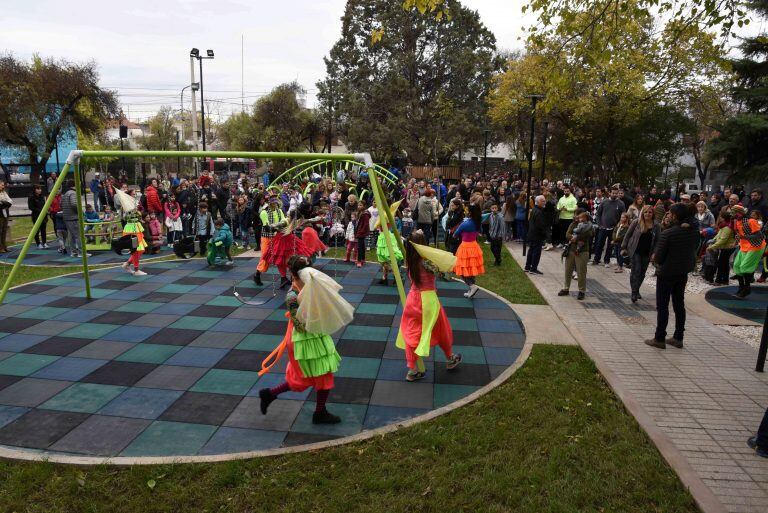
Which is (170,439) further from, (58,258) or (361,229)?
(58,258)

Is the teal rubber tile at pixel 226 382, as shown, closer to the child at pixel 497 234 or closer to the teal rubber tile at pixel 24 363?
the teal rubber tile at pixel 24 363

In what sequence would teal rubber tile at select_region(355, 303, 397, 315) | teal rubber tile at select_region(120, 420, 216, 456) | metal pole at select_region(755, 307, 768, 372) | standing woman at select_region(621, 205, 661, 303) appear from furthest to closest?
1. standing woman at select_region(621, 205, 661, 303)
2. teal rubber tile at select_region(355, 303, 397, 315)
3. metal pole at select_region(755, 307, 768, 372)
4. teal rubber tile at select_region(120, 420, 216, 456)

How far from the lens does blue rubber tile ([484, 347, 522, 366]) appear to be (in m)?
7.20

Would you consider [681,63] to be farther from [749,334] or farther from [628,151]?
[749,334]

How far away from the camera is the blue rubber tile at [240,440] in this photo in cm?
496

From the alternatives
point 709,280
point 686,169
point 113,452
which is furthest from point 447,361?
point 686,169

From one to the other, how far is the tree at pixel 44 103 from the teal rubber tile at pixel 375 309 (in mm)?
26703

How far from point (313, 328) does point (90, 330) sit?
203 inches

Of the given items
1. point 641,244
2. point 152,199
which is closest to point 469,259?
point 641,244

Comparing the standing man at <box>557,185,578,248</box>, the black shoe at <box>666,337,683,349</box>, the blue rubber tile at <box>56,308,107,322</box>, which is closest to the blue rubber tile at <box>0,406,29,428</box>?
the blue rubber tile at <box>56,308,107,322</box>

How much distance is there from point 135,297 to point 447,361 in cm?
671

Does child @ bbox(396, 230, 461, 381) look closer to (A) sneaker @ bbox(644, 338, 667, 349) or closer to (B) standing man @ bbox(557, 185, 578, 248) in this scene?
(A) sneaker @ bbox(644, 338, 667, 349)

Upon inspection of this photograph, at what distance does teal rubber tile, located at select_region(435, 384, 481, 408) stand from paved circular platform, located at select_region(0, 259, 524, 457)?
24 mm

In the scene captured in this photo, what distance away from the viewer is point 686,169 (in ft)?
181
